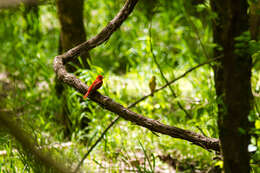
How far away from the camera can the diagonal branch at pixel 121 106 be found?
3.96 feet

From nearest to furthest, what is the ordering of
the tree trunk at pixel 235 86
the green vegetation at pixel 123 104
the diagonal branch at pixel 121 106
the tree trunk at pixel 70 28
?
the tree trunk at pixel 235 86, the diagonal branch at pixel 121 106, the green vegetation at pixel 123 104, the tree trunk at pixel 70 28

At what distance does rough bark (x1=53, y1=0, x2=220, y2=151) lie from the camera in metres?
1.21

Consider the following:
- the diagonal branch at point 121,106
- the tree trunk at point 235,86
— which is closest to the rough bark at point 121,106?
the diagonal branch at point 121,106

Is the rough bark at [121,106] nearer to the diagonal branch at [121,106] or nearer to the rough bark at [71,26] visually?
the diagonal branch at [121,106]

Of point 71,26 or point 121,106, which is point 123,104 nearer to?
point 71,26

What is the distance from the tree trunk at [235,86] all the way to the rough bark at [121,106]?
16 centimetres

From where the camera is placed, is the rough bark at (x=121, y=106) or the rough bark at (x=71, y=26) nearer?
the rough bark at (x=121, y=106)

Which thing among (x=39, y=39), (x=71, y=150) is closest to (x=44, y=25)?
(x=39, y=39)

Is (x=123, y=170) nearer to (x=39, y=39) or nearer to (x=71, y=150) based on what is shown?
(x=71, y=150)

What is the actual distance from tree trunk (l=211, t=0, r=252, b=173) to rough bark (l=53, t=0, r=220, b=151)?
0.16 meters

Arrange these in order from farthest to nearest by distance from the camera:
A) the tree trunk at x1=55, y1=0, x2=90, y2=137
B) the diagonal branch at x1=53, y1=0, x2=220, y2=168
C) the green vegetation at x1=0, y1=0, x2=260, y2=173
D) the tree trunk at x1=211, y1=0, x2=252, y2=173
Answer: the tree trunk at x1=55, y1=0, x2=90, y2=137 < the green vegetation at x1=0, y1=0, x2=260, y2=173 < the diagonal branch at x1=53, y1=0, x2=220, y2=168 < the tree trunk at x1=211, y1=0, x2=252, y2=173

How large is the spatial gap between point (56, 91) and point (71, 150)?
41.0 inches

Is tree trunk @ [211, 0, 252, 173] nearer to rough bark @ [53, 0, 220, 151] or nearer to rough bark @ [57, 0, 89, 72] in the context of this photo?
rough bark @ [53, 0, 220, 151]

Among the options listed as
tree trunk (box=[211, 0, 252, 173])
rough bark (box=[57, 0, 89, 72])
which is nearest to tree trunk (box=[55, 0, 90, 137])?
rough bark (box=[57, 0, 89, 72])
